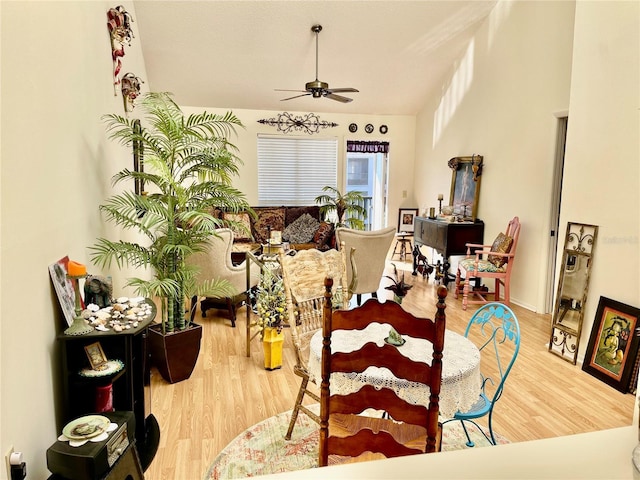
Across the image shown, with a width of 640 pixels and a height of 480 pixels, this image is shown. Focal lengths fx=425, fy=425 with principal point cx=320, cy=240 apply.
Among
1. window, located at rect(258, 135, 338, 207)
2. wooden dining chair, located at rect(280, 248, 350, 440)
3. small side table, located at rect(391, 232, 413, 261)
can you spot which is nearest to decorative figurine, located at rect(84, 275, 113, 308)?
wooden dining chair, located at rect(280, 248, 350, 440)

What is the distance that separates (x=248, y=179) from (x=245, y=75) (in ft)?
5.76

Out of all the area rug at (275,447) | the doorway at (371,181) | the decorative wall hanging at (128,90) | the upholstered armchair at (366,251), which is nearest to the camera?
the area rug at (275,447)

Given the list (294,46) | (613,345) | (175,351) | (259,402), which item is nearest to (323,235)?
(294,46)

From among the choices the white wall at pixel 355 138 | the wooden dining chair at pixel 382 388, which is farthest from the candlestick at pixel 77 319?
the white wall at pixel 355 138

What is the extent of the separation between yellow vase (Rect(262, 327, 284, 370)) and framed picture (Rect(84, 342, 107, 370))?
1265mm

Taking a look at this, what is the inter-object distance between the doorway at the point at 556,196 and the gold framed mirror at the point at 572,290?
85 centimetres

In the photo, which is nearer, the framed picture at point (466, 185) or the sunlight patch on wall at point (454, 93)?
the framed picture at point (466, 185)

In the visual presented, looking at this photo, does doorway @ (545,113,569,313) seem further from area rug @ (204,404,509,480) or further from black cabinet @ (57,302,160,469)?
black cabinet @ (57,302,160,469)

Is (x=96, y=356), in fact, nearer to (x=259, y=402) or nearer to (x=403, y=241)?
(x=259, y=402)

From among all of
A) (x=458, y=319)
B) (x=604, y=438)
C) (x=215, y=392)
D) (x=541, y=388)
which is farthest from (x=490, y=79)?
(x=604, y=438)

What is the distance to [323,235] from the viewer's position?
6.25 meters

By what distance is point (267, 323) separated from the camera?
3057mm

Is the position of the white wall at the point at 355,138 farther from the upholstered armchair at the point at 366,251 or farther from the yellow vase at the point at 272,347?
the yellow vase at the point at 272,347

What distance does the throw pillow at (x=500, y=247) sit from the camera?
475cm
